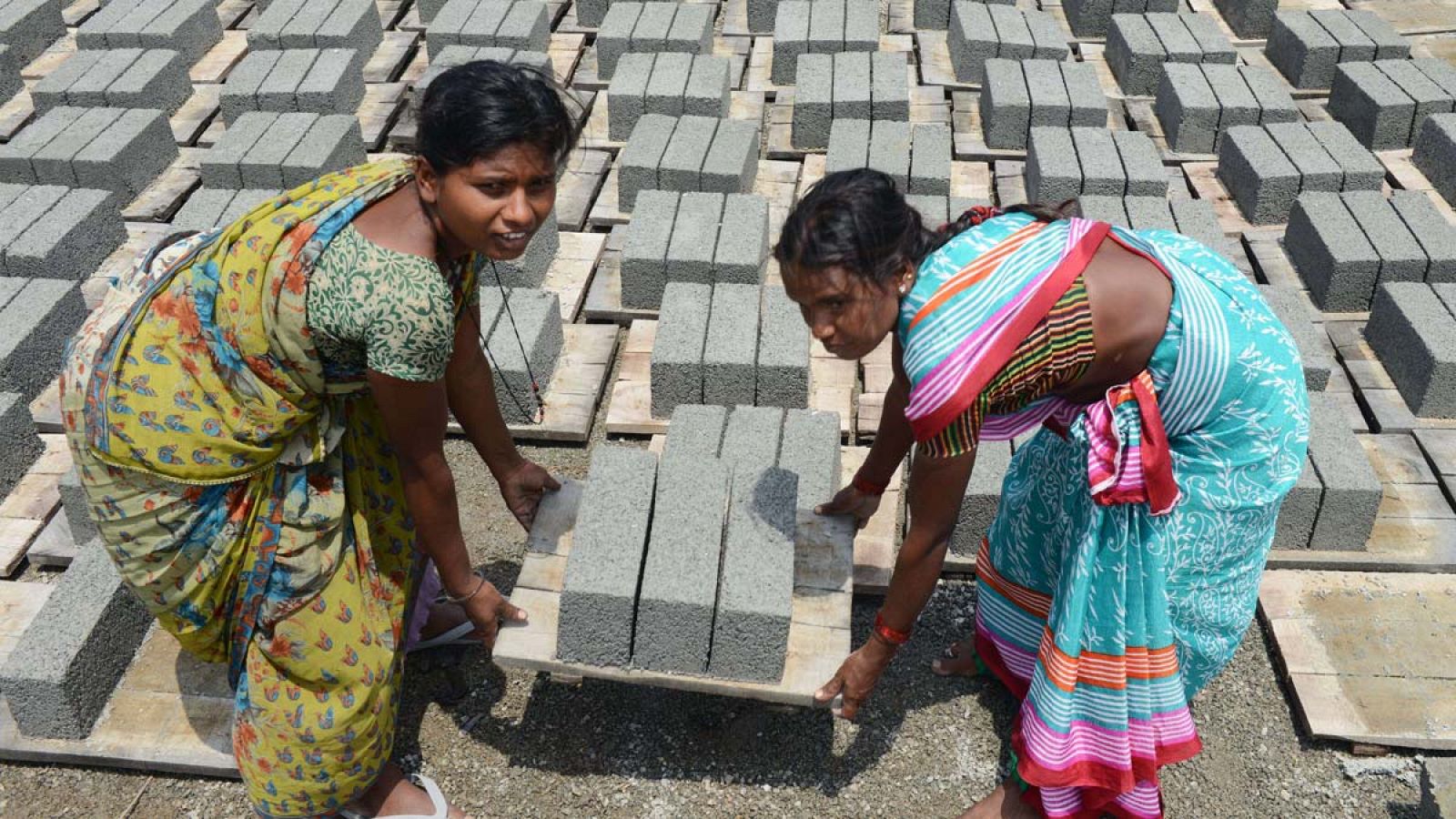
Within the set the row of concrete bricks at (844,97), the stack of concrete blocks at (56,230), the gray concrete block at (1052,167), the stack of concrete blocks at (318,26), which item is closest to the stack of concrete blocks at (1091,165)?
the gray concrete block at (1052,167)

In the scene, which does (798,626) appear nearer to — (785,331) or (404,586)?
(404,586)

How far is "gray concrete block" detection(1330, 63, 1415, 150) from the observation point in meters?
6.09

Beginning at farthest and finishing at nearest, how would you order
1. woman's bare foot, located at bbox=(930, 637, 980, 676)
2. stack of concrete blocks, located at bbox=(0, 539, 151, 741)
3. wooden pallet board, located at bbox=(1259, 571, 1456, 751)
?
woman's bare foot, located at bbox=(930, 637, 980, 676)
wooden pallet board, located at bbox=(1259, 571, 1456, 751)
stack of concrete blocks, located at bbox=(0, 539, 151, 741)

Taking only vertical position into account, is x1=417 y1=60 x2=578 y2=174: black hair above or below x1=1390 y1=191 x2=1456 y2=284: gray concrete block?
above

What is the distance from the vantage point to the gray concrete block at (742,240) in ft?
15.9

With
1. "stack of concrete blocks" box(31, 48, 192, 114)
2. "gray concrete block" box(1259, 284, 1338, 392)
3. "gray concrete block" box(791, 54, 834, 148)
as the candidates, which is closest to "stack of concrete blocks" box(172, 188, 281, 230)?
"stack of concrete blocks" box(31, 48, 192, 114)

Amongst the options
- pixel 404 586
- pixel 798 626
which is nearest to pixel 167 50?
pixel 404 586

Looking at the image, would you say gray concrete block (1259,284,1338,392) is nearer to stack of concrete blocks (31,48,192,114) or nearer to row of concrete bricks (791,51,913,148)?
row of concrete bricks (791,51,913,148)

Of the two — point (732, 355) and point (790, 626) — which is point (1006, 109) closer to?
point (732, 355)

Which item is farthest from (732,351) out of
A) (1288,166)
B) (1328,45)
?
(1328,45)

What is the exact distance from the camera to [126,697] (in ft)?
11.0

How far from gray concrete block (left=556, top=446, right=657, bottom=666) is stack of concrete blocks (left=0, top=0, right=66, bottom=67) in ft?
18.8

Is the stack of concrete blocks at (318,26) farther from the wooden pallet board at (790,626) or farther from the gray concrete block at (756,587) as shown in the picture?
the gray concrete block at (756,587)

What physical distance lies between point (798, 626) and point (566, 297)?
2.58 metres
